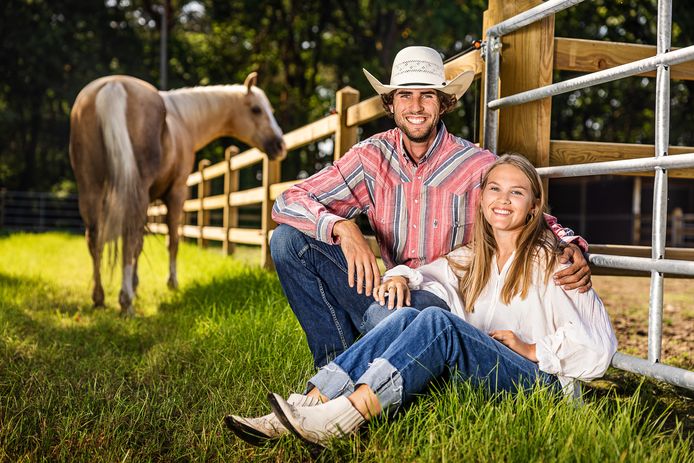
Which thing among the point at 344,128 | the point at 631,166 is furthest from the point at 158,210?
the point at 631,166

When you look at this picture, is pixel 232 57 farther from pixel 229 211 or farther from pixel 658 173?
pixel 658 173

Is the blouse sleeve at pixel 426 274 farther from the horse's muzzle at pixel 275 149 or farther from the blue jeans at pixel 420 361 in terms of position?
the horse's muzzle at pixel 275 149

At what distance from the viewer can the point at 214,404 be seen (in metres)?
2.51

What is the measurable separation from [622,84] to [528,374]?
17.9m

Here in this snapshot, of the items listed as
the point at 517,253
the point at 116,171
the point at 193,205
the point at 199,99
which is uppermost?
the point at 199,99

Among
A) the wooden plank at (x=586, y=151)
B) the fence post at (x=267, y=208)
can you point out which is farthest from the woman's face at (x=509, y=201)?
the fence post at (x=267, y=208)

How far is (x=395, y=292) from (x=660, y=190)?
0.89 metres

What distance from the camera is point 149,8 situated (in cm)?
2214

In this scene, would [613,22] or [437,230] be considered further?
[613,22]

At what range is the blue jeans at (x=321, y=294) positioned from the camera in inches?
106

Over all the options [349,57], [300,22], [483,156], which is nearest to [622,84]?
[349,57]

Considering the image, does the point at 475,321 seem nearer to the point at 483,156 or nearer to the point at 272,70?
the point at 483,156

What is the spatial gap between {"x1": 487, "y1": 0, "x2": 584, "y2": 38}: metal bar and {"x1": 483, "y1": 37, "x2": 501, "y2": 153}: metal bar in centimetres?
4

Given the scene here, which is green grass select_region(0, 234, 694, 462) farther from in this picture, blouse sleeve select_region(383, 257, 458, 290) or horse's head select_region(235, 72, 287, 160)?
horse's head select_region(235, 72, 287, 160)
